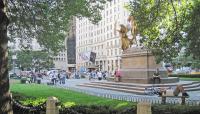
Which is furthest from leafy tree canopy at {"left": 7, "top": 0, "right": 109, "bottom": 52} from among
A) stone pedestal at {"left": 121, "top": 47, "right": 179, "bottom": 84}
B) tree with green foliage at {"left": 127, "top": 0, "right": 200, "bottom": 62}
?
stone pedestal at {"left": 121, "top": 47, "right": 179, "bottom": 84}

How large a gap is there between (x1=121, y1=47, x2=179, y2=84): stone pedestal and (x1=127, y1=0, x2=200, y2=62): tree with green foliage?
11.4m

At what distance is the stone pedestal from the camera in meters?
32.9

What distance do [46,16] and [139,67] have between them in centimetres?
1225

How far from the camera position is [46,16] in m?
23.9

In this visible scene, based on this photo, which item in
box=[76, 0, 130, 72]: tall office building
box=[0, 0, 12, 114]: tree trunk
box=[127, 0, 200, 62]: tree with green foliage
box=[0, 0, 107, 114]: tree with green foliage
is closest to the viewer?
box=[0, 0, 12, 114]: tree trunk

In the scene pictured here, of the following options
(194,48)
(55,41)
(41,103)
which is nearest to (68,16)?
(55,41)

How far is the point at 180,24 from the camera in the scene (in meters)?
19.1

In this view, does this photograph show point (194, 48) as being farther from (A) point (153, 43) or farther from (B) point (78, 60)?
(B) point (78, 60)

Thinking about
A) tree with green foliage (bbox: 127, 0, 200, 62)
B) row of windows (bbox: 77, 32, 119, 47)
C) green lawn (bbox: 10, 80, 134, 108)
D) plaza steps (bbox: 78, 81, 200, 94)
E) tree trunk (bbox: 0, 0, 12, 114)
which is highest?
row of windows (bbox: 77, 32, 119, 47)

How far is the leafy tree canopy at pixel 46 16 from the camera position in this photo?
22.7 m

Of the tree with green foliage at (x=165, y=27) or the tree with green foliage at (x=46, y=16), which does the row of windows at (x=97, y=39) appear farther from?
the tree with green foliage at (x=165, y=27)

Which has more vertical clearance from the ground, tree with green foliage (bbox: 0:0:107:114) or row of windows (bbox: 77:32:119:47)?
row of windows (bbox: 77:32:119:47)

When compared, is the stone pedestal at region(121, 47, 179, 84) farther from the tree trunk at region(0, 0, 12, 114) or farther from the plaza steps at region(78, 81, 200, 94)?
the tree trunk at region(0, 0, 12, 114)

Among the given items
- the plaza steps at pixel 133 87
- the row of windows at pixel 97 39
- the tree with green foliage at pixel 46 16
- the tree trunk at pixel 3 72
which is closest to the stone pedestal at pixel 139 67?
the plaza steps at pixel 133 87
